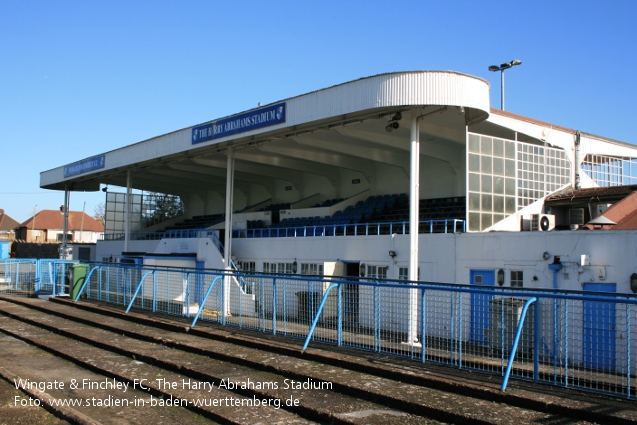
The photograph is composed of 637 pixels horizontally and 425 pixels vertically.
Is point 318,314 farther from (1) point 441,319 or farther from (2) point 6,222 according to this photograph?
(2) point 6,222

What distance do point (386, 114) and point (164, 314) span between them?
7.96m

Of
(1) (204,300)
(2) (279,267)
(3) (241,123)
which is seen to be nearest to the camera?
(1) (204,300)

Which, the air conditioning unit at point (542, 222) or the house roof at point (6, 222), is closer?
the air conditioning unit at point (542, 222)

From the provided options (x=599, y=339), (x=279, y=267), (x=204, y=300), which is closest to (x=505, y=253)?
(x=599, y=339)

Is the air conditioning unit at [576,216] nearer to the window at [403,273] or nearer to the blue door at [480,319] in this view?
the window at [403,273]

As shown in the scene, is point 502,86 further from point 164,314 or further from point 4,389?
point 4,389

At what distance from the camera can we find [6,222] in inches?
3767

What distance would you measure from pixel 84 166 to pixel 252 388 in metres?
25.0

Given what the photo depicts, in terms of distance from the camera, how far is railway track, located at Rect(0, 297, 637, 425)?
22.8ft

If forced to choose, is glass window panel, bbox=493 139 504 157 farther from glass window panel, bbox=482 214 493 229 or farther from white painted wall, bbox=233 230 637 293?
white painted wall, bbox=233 230 637 293

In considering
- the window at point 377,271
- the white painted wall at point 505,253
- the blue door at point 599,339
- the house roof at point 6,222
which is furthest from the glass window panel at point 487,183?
the house roof at point 6,222

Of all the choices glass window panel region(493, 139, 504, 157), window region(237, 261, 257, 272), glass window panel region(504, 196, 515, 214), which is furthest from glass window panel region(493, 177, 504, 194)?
window region(237, 261, 257, 272)

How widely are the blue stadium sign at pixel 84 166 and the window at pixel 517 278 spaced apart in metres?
20.8

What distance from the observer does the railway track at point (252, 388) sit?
6.96m
